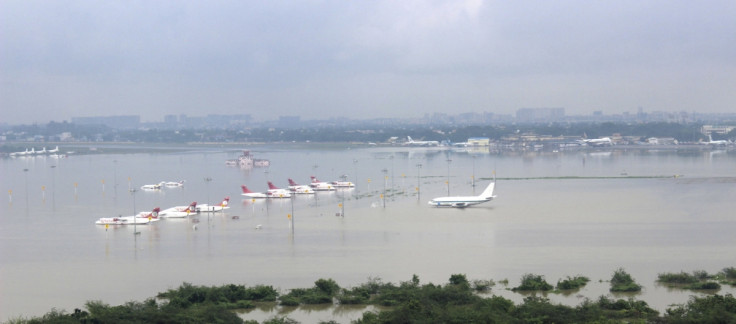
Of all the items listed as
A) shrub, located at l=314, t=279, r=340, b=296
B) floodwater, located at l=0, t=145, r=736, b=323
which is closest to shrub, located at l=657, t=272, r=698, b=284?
floodwater, located at l=0, t=145, r=736, b=323

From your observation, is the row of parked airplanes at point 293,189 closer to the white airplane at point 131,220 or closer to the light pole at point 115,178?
the light pole at point 115,178

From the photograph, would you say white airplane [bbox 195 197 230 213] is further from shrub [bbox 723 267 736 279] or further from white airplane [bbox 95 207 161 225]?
shrub [bbox 723 267 736 279]

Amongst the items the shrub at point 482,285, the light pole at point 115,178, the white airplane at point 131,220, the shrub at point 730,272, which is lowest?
the shrub at point 482,285

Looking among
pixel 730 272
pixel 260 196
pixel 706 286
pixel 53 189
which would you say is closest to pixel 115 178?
pixel 53 189

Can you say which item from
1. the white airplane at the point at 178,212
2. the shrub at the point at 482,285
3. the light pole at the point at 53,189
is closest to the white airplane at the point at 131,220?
the white airplane at the point at 178,212

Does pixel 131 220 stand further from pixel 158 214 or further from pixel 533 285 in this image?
pixel 533 285

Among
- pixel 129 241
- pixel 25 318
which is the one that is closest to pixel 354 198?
pixel 129 241
